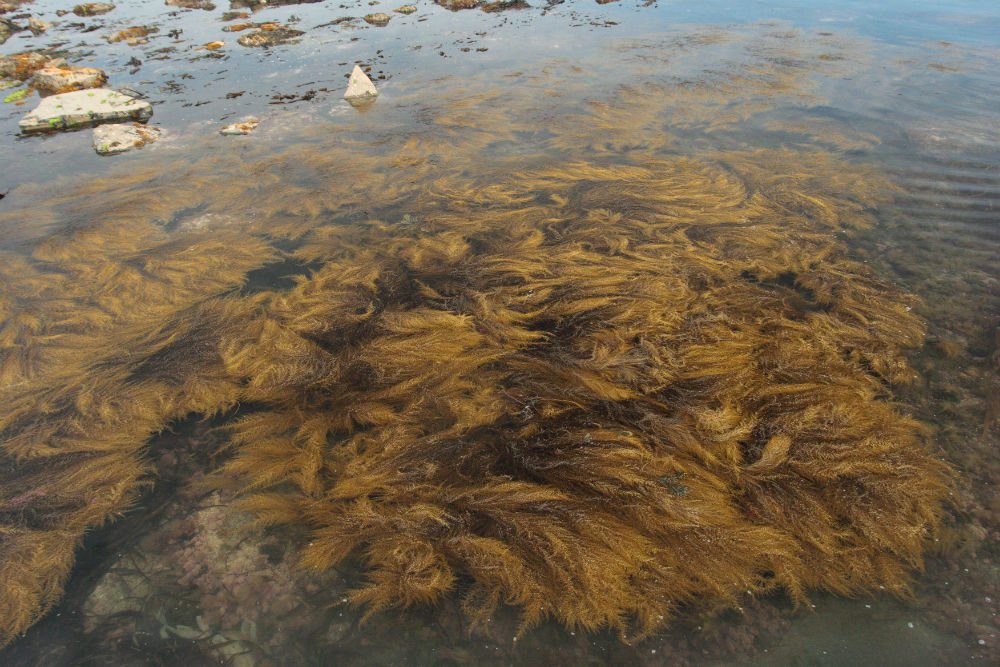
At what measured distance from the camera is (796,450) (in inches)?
98.4

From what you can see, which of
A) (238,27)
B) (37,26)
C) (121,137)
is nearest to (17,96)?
(121,137)

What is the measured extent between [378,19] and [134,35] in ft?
22.1

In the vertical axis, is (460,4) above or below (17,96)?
above

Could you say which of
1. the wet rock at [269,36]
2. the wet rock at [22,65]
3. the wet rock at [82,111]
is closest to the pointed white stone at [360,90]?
the wet rock at [82,111]

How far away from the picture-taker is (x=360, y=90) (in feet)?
28.2

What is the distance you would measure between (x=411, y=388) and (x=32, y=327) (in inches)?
136

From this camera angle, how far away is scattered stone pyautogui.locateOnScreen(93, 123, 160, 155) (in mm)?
7098

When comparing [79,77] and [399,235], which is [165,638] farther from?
[79,77]

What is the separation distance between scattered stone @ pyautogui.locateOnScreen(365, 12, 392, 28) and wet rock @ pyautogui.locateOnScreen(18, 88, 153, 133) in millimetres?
7441

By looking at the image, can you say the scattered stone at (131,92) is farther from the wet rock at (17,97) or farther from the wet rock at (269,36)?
the wet rock at (269,36)

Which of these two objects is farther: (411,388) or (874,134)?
(874,134)

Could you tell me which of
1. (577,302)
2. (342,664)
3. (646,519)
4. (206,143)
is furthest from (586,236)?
(206,143)

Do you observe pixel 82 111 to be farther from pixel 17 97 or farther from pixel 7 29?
pixel 7 29

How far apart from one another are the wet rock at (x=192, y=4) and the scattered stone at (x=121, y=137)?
39.3 feet
